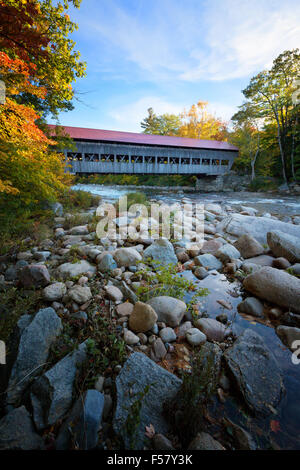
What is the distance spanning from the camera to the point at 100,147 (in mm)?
14422

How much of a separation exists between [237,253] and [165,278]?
1.80 m

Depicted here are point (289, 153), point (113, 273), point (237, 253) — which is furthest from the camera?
point (289, 153)

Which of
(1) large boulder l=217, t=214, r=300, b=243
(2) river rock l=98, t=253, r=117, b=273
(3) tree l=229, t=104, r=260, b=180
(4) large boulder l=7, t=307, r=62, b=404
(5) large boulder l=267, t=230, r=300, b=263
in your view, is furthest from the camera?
(3) tree l=229, t=104, r=260, b=180

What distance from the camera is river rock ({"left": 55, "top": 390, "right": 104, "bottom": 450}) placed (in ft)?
3.57

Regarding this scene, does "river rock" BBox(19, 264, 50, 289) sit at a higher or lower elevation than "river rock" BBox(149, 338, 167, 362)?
higher

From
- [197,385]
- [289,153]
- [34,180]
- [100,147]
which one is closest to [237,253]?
[197,385]

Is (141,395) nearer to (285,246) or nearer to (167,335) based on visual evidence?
(167,335)

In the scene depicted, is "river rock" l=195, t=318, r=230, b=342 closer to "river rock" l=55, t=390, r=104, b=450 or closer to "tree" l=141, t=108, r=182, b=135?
"river rock" l=55, t=390, r=104, b=450

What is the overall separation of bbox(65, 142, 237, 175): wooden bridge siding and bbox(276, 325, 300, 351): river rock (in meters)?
14.1

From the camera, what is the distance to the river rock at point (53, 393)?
1.20m

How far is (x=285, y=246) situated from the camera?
3.31 meters

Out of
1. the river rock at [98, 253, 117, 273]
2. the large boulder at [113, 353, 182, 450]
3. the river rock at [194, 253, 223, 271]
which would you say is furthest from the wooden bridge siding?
the large boulder at [113, 353, 182, 450]

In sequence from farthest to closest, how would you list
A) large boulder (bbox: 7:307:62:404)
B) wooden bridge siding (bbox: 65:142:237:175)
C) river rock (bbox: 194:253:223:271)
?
wooden bridge siding (bbox: 65:142:237:175)
river rock (bbox: 194:253:223:271)
large boulder (bbox: 7:307:62:404)
